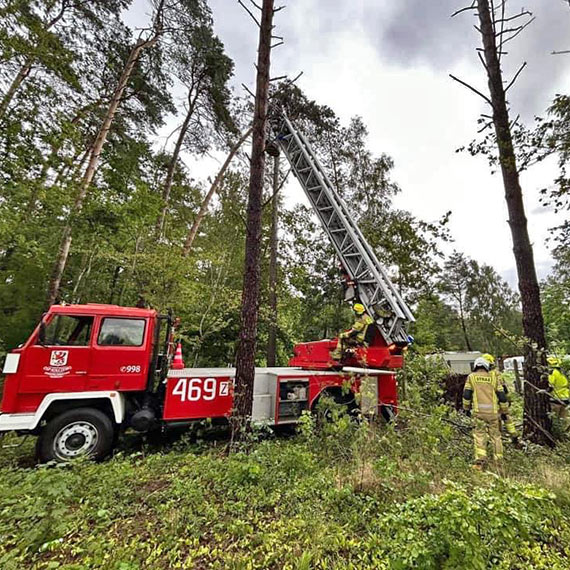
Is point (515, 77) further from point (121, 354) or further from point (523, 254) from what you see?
point (121, 354)

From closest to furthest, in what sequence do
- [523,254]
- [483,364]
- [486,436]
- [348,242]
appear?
[486,436] → [483,364] → [523,254] → [348,242]

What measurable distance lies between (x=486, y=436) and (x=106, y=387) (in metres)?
5.79

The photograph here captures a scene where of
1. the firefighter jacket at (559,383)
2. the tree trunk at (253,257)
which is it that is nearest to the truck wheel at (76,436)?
the tree trunk at (253,257)

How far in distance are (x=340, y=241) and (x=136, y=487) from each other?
21.1 feet

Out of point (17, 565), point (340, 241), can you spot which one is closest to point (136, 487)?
point (17, 565)

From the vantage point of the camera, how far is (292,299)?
1309 cm

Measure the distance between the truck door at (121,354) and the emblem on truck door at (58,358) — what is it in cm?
36

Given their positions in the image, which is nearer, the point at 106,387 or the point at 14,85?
the point at 106,387

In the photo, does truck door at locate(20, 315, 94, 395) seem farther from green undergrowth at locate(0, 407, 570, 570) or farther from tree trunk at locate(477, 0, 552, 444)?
tree trunk at locate(477, 0, 552, 444)

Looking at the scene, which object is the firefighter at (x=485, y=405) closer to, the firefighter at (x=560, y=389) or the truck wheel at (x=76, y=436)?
the firefighter at (x=560, y=389)

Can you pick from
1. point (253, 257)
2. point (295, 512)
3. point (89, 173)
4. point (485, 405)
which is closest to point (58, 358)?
point (253, 257)

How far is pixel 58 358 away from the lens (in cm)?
420

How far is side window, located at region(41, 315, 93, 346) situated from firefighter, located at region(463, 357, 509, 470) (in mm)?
6027

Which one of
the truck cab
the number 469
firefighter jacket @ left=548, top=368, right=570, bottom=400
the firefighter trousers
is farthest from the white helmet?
the truck cab
